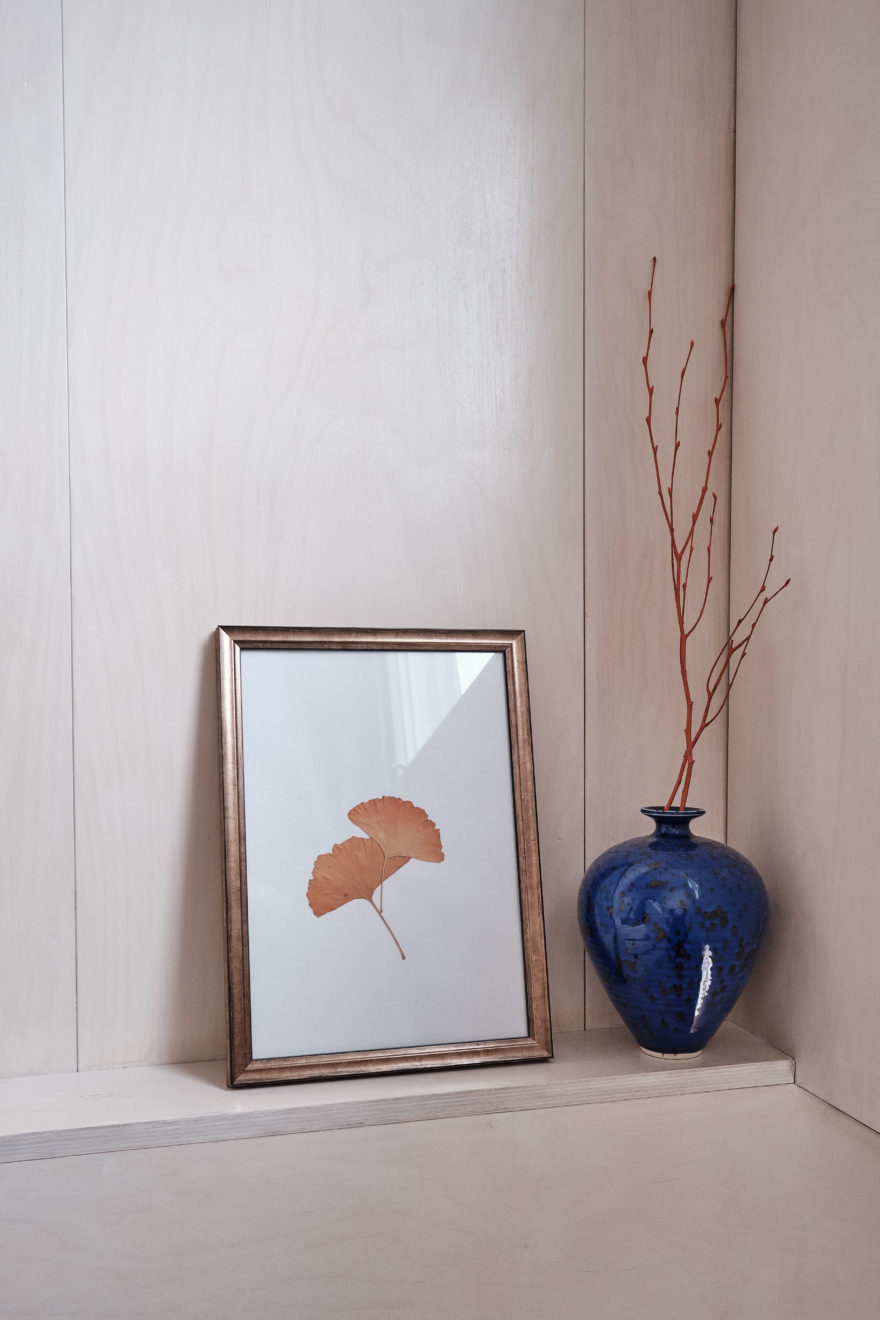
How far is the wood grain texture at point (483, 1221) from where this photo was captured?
91 centimetres

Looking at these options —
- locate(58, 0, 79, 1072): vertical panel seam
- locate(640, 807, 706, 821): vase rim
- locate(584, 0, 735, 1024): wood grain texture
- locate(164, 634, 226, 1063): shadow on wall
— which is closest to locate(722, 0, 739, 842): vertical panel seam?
locate(584, 0, 735, 1024): wood grain texture

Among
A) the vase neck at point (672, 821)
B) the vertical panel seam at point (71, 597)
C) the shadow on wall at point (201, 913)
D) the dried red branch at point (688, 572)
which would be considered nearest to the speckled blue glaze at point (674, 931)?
the vase neck at point (672, 821)

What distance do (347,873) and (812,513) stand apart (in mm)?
589

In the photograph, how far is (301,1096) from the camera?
975mm

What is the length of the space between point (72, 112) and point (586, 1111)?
108cm

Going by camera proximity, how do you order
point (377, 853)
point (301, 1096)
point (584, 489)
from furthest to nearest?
point (584, 489) → point (377, 853) → point (301, 1096)

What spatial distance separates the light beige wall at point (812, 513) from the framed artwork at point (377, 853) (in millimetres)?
259

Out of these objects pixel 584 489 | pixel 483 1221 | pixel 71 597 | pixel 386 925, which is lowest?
pixel 483 1221

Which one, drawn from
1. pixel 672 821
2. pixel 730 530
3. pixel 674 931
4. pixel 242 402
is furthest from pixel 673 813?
pixel 242 402

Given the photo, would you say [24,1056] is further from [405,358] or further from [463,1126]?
[405,358]

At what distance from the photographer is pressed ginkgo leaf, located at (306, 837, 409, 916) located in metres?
1.05

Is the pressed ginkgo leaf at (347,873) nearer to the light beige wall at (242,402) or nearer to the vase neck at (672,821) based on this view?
the light beige wall at (242,402)

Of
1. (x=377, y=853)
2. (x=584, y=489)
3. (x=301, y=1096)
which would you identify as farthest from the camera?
(x=584, y=489)

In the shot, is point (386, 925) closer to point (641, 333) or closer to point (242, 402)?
point (242, 402)
